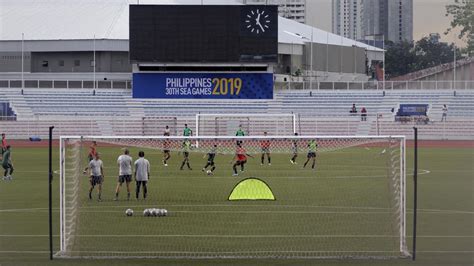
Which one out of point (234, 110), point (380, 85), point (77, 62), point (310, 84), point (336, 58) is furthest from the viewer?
point (336, 58)

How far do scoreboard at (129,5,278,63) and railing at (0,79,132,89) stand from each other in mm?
14460

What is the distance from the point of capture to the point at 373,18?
82.4 metres

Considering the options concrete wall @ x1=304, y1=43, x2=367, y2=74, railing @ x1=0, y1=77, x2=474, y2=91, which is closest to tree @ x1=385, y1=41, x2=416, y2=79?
concrete wall @ x1=304, y1=43, x2=367, y2=74

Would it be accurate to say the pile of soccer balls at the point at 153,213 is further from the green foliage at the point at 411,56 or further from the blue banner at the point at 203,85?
the green foliage at the point at 411,56

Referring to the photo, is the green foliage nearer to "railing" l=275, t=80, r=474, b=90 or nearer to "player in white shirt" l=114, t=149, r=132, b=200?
"railing" l=275, t=80, r=474, b=90

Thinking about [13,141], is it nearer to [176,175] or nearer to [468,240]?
[176,175]

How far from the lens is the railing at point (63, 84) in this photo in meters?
78.0

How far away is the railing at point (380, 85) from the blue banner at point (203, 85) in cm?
929

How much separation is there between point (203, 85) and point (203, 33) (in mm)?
8320

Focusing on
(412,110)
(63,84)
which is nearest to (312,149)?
(412,110)

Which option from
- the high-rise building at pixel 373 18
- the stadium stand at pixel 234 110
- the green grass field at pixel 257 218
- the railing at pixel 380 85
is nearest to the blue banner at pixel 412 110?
the stadium stand at pixel 234 110

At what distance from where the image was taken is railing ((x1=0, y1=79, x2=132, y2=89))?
78.0 metres

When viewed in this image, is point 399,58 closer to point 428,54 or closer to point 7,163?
point 428,54

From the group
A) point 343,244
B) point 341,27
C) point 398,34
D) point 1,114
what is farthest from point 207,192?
point 398,34
